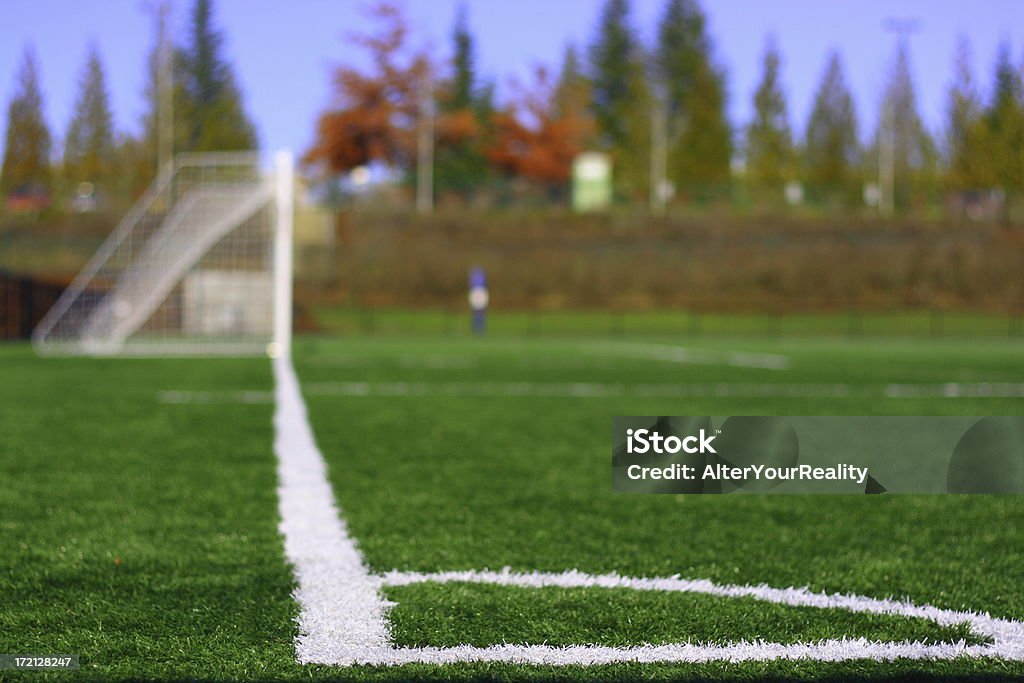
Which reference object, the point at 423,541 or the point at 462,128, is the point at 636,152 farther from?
the point at 423,541

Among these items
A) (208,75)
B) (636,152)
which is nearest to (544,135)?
(636,152)

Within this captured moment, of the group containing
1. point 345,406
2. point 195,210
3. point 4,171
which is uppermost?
point 4,171

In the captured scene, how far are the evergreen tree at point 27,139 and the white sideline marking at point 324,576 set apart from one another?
39817 mm

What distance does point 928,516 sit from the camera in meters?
3.99

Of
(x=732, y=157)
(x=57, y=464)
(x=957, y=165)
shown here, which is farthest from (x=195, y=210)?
(x=732, y=157)

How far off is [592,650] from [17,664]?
1.18 meters

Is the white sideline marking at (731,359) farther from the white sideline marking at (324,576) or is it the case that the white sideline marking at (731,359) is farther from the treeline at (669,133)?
the treeline at (669,133)

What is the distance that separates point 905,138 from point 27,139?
41.5 metres

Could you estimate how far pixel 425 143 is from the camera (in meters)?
44.9

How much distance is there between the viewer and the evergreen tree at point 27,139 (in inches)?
1594

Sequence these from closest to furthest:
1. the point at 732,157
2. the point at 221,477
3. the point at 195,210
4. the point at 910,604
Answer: the point at 910,604, the point at 221,477, the point at 195,210, the point at 732,157

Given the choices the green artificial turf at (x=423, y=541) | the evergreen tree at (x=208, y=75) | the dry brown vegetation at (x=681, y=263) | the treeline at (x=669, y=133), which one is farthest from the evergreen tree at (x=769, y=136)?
the green artificial turf at (x=423, y=541)

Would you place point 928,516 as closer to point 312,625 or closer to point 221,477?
point 312,625

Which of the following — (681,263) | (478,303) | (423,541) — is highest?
(681,263)
